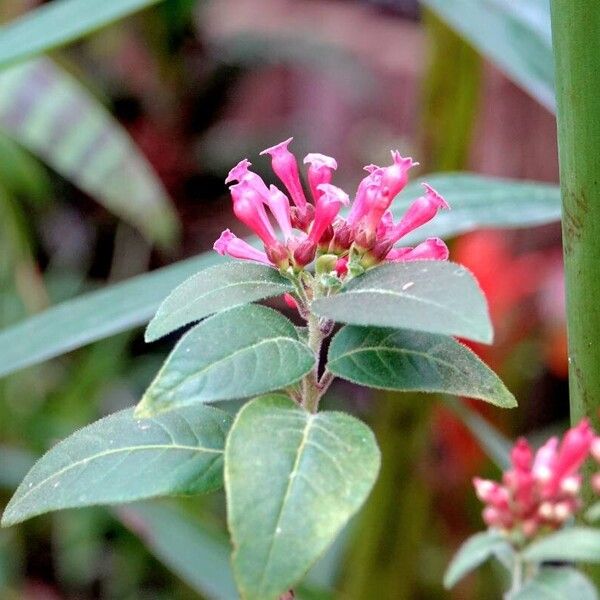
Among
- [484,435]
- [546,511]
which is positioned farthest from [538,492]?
[484,435]

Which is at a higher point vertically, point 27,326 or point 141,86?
point 141,86

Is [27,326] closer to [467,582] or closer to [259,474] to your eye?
[259,474]

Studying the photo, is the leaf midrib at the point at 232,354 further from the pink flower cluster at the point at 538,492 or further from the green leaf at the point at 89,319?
the green leaf at the point at 89,319

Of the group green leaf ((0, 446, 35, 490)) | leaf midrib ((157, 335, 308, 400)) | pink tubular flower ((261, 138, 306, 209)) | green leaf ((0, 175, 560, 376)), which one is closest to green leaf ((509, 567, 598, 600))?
leaf midrib ((157, 335, 308, 400))

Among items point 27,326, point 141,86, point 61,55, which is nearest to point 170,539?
point 27,326

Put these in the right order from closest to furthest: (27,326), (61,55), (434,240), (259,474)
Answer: (259,474) → (434,240) → (27,326) → (61,55)

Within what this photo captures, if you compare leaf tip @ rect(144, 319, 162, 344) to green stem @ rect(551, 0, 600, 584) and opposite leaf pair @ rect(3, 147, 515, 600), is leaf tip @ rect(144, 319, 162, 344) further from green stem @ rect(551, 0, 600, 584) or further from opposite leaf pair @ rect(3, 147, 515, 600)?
green stem @ rect(551, 0, 600, 584)
